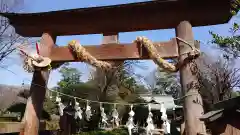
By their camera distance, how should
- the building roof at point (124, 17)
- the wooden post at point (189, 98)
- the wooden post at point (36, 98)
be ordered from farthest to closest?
the wooden post at point (36, 98) < the building roof at point (124, 17) < the wooden post at point (189, 98)

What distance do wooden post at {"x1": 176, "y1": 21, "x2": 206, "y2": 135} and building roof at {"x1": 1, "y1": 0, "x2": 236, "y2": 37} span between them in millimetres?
395

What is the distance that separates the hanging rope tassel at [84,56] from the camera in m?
3.84

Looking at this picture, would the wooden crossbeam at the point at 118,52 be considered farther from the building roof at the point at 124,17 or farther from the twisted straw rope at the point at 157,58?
the building roof at the point at 124,17

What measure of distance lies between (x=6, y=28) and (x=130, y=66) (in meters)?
8.47

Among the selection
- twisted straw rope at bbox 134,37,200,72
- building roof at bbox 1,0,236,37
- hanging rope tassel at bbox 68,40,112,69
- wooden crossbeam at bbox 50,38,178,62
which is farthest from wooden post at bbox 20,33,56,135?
twisted straw rope at bbox 134,37,200,72

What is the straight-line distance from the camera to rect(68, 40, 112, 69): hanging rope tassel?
12.6 ft

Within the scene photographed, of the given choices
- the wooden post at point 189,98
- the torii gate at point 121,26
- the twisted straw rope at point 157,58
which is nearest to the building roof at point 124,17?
the torii gate at point 121,26

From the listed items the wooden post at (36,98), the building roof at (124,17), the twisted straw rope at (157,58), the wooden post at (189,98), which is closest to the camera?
the wooden post at (189,98)

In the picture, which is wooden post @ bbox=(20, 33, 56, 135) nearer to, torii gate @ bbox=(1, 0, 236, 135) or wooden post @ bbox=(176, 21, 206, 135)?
torii gate @ bbox=(1, 0, 236, 135)

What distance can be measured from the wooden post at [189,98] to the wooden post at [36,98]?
2455 millimetres

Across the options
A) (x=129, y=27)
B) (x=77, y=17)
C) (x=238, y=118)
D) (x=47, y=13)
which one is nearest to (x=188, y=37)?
(x=129, y=27)

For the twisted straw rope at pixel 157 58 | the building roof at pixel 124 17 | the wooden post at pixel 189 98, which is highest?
the building roof at pixel 124 17

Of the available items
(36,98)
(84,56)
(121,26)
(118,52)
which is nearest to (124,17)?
Result: (121,26)

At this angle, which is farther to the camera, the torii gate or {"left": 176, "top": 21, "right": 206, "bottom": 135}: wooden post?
the torii gate
